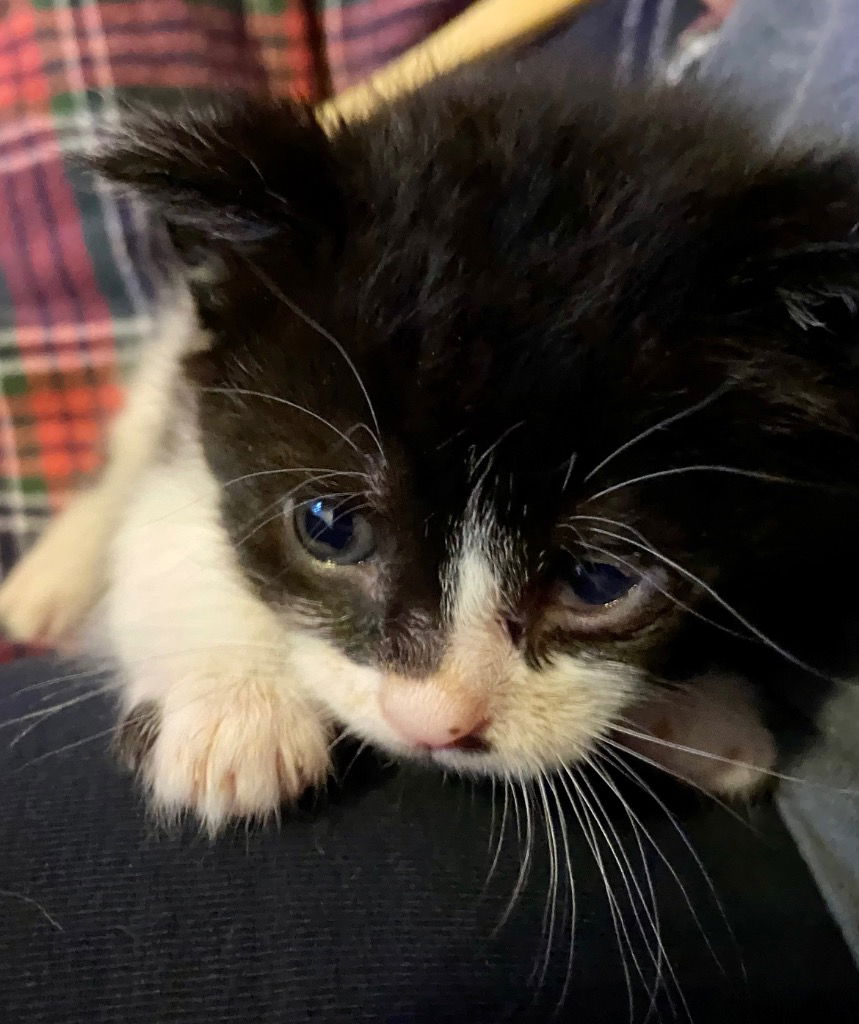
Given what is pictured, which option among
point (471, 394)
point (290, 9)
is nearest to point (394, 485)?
point (471, 394)

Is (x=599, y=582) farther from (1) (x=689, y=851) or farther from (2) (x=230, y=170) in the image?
(2) (x=230, y=170)

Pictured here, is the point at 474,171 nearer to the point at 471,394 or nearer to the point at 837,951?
the point at 471,394

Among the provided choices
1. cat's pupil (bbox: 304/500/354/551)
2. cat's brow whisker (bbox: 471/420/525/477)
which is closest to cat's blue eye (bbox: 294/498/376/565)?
cat's pupil (bbox: 304/500/354/551)

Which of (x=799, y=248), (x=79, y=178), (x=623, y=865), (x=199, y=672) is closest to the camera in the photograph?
(x=799, y=248)

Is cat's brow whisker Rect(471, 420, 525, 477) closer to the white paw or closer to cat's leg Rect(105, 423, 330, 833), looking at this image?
cat's leg Rect(105, 423, 330, 833)

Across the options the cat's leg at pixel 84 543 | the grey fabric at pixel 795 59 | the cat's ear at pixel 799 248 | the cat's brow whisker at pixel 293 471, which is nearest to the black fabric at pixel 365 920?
the cat's brow whisker at pixel 293 471

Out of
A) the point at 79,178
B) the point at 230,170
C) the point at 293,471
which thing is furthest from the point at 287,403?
the point at 79,178
